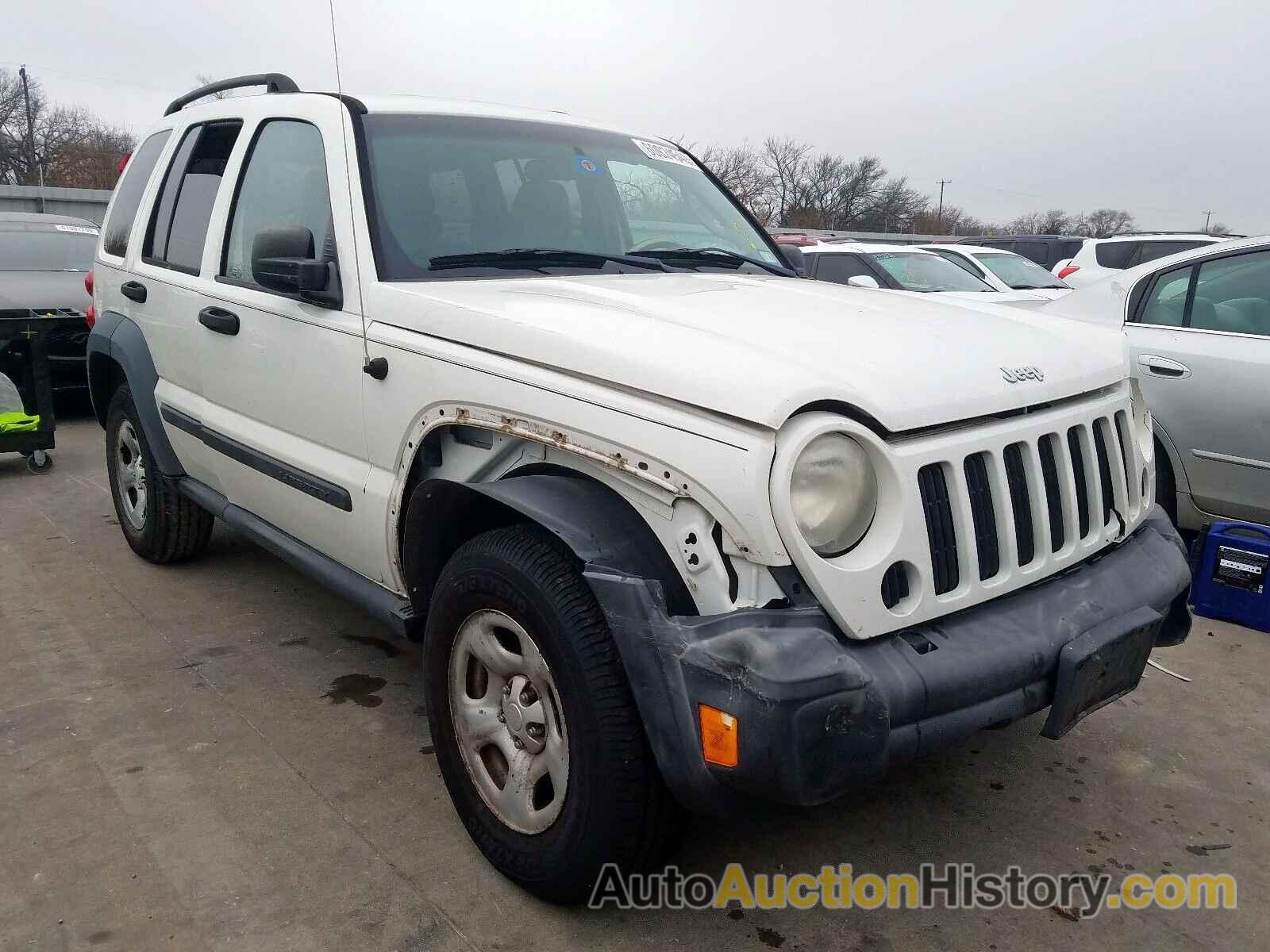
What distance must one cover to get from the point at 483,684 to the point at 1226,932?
1.91 meters

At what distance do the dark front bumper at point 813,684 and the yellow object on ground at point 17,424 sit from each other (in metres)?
5.87

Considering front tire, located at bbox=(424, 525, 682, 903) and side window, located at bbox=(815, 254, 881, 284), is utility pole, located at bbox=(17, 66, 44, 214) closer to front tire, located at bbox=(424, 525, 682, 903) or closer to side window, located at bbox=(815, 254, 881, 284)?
side window, located at bbox=(815, 254, 881, 284)

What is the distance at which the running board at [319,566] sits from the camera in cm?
294

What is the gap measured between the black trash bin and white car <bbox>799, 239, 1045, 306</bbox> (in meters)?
6.60

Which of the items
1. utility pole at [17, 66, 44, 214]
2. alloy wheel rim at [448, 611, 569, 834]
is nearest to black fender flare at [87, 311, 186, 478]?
alloy wheel rim at [448, 611, 569, 834]

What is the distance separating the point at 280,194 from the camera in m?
3.45

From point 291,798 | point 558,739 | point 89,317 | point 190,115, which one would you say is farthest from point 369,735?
point 89,317

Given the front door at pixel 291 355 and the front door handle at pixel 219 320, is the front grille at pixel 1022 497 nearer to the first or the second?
the front door at pixel 291 355

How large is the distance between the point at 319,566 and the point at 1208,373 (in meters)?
3.97

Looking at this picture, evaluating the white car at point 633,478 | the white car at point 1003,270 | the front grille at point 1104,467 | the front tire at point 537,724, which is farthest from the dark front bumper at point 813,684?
the white car at point 1003,270

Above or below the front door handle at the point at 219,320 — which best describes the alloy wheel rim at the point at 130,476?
below

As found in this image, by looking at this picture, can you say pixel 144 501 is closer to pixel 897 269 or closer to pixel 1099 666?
pixel 1099 666

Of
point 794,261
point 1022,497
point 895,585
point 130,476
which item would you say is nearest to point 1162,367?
point 794,261

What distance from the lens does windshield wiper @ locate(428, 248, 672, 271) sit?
3000 millimetres
